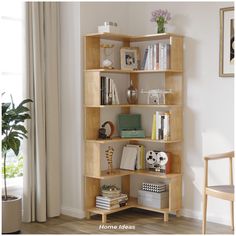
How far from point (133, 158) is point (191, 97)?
0.85m

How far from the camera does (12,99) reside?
174 inches

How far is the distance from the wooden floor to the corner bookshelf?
95mm

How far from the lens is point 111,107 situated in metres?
4.79

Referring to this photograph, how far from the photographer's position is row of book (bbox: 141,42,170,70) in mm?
4512

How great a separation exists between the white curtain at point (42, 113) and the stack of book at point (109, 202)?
40cm

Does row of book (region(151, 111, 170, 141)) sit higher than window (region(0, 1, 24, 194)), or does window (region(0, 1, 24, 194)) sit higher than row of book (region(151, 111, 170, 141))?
window (region(0, 1, 24, 194))

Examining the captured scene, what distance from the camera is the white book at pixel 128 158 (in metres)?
4.84

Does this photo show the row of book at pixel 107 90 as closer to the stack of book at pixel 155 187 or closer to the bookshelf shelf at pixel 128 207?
the stack of book at pixel 155 187

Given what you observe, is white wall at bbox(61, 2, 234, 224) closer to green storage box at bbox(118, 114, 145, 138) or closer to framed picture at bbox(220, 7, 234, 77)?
framed picture at bbox(220, 7, 234, 77)

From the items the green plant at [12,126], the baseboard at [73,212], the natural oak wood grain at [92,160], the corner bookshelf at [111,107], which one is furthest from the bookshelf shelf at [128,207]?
the green plant at [12,126]

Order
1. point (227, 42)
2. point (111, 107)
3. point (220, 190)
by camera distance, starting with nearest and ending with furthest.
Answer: point (220, 190) → point (227, 42) → point (111, 107)

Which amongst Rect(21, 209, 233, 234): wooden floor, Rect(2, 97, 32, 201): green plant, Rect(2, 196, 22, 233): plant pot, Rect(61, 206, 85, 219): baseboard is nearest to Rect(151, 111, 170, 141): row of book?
Rect(21, 209, 233, 234): wooden floor

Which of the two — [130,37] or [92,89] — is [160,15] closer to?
[130,37]

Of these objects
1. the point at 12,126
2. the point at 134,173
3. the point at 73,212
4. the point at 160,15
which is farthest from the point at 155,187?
the point at 160,15
